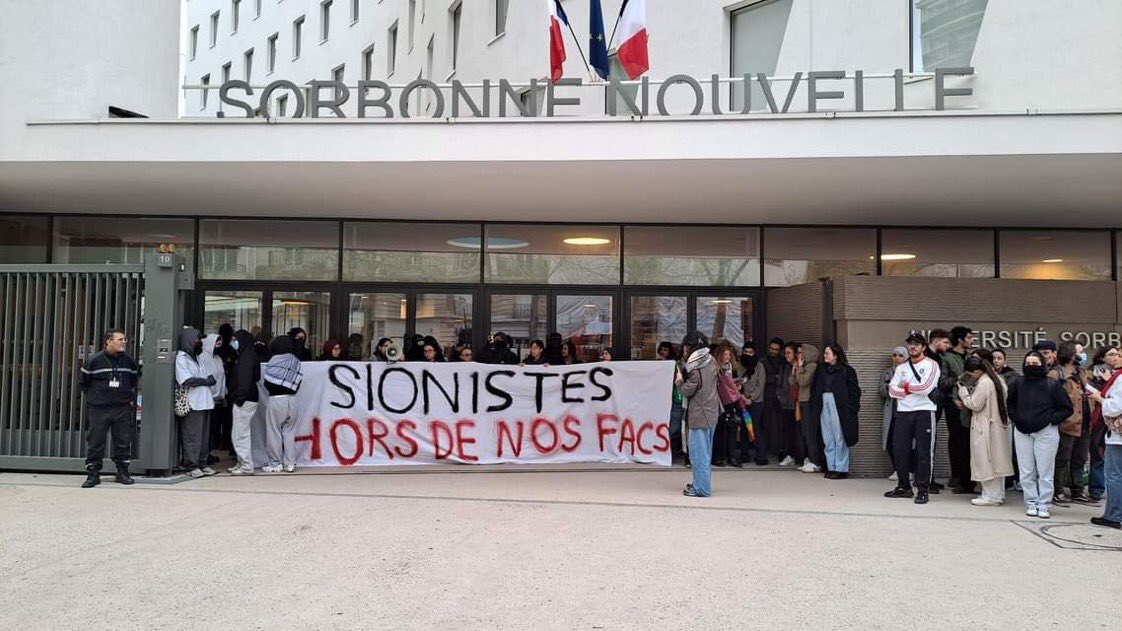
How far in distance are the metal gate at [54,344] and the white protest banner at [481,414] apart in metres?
2.42

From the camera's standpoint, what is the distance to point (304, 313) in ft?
47.0

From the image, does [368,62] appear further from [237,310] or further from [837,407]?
[837,407]

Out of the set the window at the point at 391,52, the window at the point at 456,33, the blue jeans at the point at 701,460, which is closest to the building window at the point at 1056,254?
the blue jeans at the point at 701,460

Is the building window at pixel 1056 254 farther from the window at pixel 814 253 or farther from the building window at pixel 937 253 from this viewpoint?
the window at pixel 814 253

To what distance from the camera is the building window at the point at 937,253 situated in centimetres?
1419

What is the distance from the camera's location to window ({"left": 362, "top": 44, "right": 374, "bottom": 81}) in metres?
32.5

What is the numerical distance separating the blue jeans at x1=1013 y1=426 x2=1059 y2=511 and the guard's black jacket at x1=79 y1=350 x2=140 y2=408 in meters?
9.80

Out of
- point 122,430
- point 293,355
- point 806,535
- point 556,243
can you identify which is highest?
point 556,243

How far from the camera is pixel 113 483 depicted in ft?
32.2

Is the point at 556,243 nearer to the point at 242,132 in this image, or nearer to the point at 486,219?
the point at 486,219

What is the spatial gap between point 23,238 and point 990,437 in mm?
14903

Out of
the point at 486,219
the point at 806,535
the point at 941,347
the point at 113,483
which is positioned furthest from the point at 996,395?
the point at 113,483

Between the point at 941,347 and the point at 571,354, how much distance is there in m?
5.21

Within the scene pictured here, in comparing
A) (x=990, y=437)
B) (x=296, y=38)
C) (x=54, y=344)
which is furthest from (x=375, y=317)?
(x=296, y=38)
